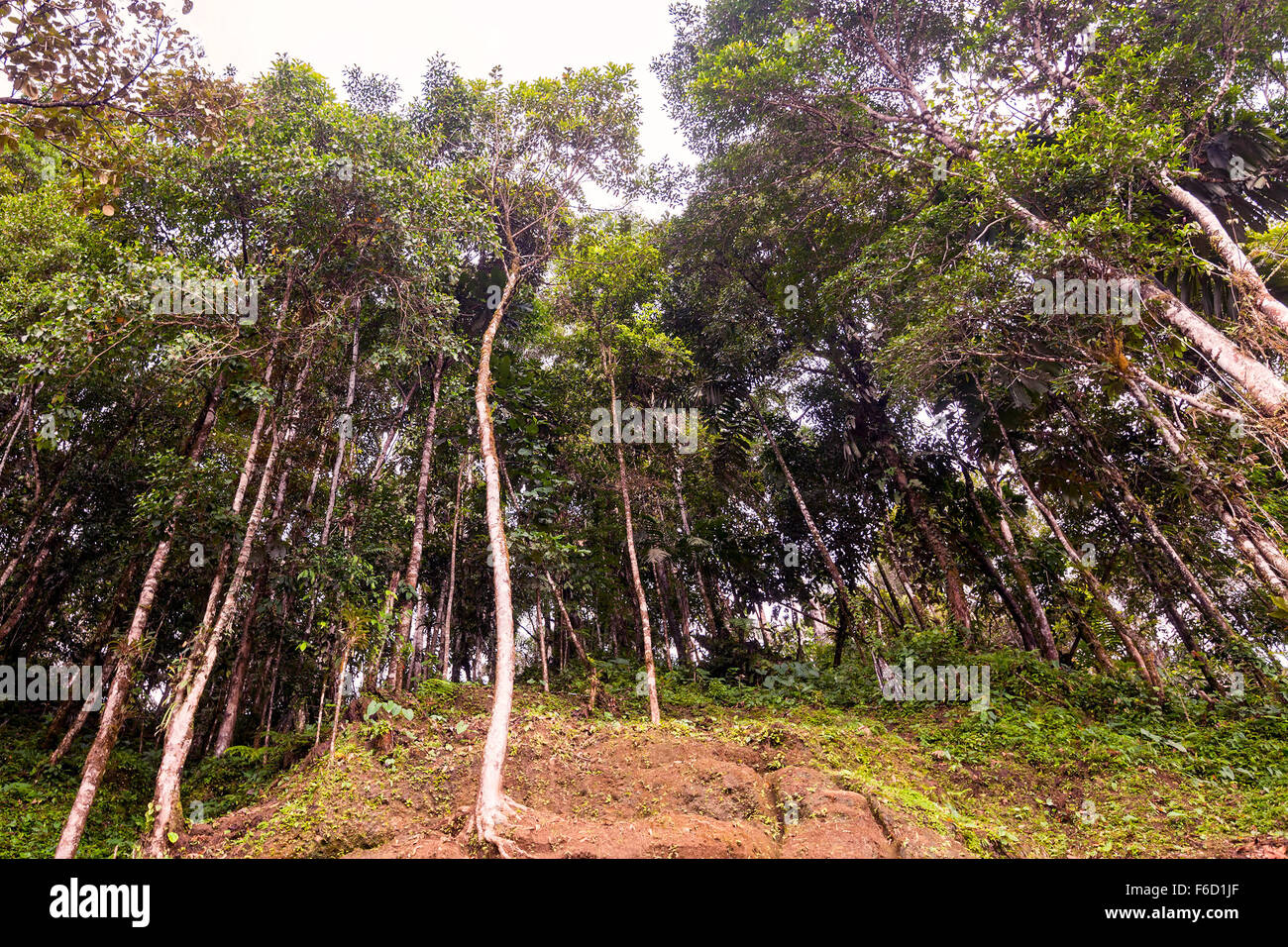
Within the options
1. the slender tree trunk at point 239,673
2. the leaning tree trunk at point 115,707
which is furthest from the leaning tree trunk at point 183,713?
the slender tree trunk at point 239,673

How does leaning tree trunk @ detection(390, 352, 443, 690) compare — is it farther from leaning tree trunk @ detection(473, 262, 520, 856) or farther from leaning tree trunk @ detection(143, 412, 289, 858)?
leaning tree trunk @ detection(473, 262, 520, 856)

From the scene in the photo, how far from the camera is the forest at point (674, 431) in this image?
6.58 m

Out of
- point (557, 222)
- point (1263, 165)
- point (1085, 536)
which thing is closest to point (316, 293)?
point (557, 222)

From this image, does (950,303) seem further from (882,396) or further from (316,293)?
(316,293)

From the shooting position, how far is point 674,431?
1295cm

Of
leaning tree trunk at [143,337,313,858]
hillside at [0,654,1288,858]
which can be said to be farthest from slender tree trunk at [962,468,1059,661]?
leaning tree trunk at [143,337,313,858]

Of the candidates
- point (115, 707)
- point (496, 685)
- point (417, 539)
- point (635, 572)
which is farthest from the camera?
point (635, 572)

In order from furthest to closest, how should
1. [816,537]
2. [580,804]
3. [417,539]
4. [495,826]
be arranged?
[816,537]
[417,539]
[580,804]
[495,826]

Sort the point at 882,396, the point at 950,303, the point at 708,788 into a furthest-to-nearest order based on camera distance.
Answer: the point at 882,396
the point at 950,303
the point at 708,788

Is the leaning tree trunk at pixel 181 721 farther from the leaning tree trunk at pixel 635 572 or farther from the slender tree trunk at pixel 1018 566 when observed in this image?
the slender tree trunk at pixel 1018 566

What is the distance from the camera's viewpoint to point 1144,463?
11.2 m

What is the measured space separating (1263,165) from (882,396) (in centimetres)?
744

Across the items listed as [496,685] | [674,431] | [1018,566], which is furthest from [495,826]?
[1018,566]

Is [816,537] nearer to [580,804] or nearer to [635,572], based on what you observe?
[635,572]
